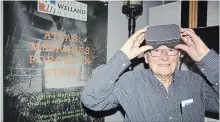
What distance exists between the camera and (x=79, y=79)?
1.88 meters

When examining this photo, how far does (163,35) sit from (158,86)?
1.38ft

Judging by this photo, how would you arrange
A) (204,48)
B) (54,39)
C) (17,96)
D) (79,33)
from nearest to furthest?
(204,48) → (17,96) → (54,39) → (79,33)

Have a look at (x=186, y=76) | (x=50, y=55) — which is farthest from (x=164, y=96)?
(x=50, y=55)

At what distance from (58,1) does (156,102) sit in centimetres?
111

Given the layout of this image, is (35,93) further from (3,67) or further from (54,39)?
(54,39)

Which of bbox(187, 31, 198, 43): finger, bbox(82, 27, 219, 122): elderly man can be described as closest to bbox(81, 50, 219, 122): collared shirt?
bbox(82, 27, 219, 122): elderly man

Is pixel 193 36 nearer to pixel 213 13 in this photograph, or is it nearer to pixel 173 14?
pixel 213 13

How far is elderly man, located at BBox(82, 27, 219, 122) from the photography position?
1271mm

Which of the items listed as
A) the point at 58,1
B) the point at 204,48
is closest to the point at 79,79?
the point at 58,1

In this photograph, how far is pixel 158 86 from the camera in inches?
59.2

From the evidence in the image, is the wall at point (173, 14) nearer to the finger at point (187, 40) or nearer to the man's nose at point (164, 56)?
the finger at point (187, 40)

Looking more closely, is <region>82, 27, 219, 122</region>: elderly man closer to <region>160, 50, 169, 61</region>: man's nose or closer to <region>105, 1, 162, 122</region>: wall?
<region>160, 50, 169, 61</region>: man's nose

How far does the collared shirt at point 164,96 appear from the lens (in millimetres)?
1352

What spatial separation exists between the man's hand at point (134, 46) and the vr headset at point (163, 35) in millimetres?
49
